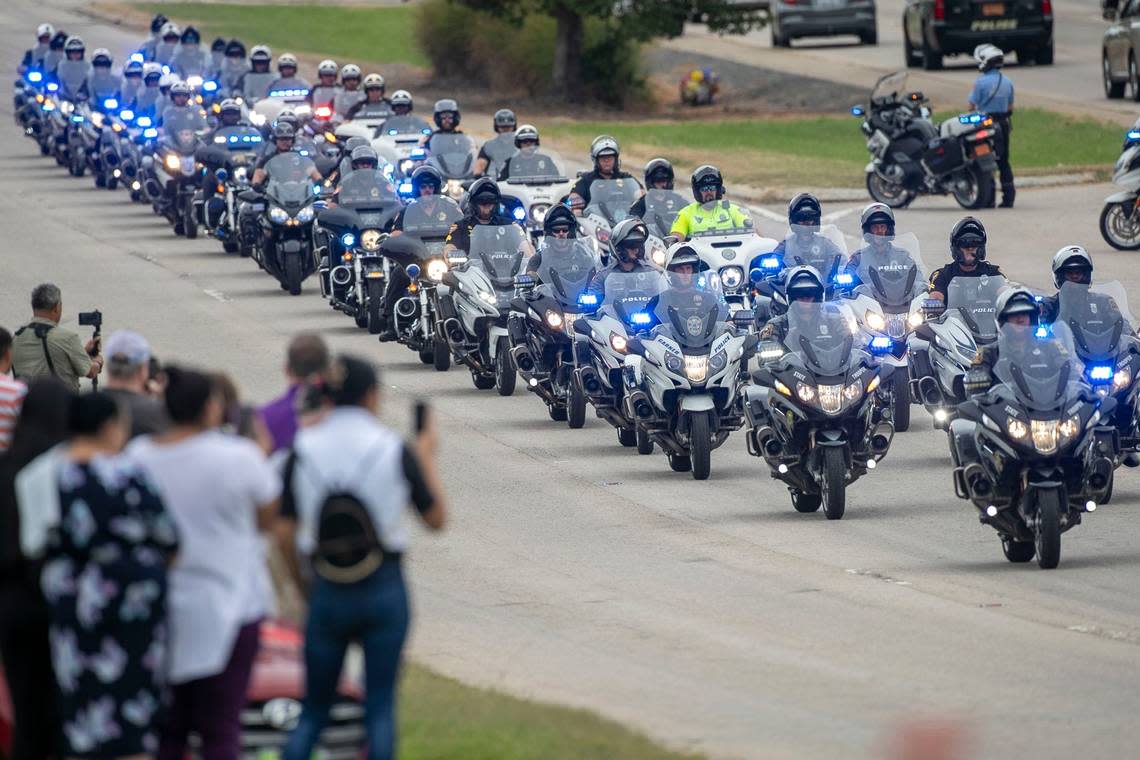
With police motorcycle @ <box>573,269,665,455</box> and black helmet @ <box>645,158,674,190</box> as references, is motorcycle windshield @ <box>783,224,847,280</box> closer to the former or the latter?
police motorcycle @ <box>573,269,665,455</box>

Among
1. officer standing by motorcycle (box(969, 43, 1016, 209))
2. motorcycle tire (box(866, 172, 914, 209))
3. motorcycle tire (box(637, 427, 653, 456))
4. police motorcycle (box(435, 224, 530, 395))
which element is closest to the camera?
motorcycle tire (box(637, 427, 653, 456))

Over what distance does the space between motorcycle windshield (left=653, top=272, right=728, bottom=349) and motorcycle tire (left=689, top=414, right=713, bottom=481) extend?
69 cm

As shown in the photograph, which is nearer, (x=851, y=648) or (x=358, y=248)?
(x=851, y=648)

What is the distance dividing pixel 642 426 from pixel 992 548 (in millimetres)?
3779

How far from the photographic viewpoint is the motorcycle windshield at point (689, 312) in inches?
763

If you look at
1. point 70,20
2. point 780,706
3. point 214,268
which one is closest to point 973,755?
point 780,706

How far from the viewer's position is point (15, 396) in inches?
504

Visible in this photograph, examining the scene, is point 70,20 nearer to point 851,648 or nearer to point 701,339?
point 701,339

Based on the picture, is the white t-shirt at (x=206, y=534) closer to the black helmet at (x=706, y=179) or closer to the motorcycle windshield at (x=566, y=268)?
the motorcycle windshield at (x=566, y=268)

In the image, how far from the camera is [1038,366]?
52.7 feet

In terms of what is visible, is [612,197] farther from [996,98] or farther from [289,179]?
[996,98]

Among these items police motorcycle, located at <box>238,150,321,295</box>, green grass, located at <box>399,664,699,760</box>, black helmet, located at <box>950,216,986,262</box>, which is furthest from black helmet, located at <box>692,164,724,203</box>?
green grass, located at <box>399,664,699,760</box>

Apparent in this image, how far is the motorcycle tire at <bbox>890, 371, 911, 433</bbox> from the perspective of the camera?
21.2 meters

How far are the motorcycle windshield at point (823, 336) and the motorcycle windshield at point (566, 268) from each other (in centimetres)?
379
